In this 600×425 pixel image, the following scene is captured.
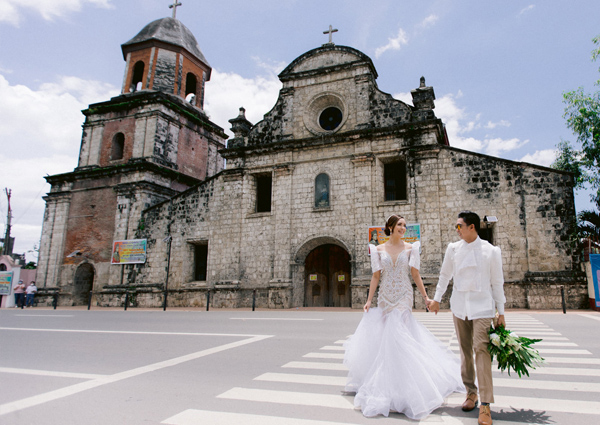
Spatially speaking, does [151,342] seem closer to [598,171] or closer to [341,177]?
[341,177]

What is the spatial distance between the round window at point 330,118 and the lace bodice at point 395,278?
16.7 m

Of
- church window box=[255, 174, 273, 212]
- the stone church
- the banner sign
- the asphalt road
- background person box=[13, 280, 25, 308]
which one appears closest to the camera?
the asphalt road

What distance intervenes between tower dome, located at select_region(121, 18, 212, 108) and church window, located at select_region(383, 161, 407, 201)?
1485 cm

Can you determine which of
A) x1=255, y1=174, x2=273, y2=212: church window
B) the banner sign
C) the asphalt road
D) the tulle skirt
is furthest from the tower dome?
the tulle skirt

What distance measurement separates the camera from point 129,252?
73.4ft

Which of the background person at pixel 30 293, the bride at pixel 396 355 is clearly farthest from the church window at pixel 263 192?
the bride at pixel 396 355

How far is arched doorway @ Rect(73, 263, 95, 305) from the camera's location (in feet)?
77.3

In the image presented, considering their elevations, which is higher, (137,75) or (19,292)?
(137,75)

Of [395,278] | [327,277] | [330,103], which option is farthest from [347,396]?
[330,103]

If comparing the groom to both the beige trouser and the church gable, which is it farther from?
the church gable

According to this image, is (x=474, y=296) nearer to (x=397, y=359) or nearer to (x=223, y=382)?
(x=397, y=359)

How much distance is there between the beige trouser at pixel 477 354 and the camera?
11.3 feet

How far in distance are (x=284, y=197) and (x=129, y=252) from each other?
962cm

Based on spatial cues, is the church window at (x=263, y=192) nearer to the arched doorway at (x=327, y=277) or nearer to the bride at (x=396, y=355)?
the arched doorway at (x=327, y=277)
